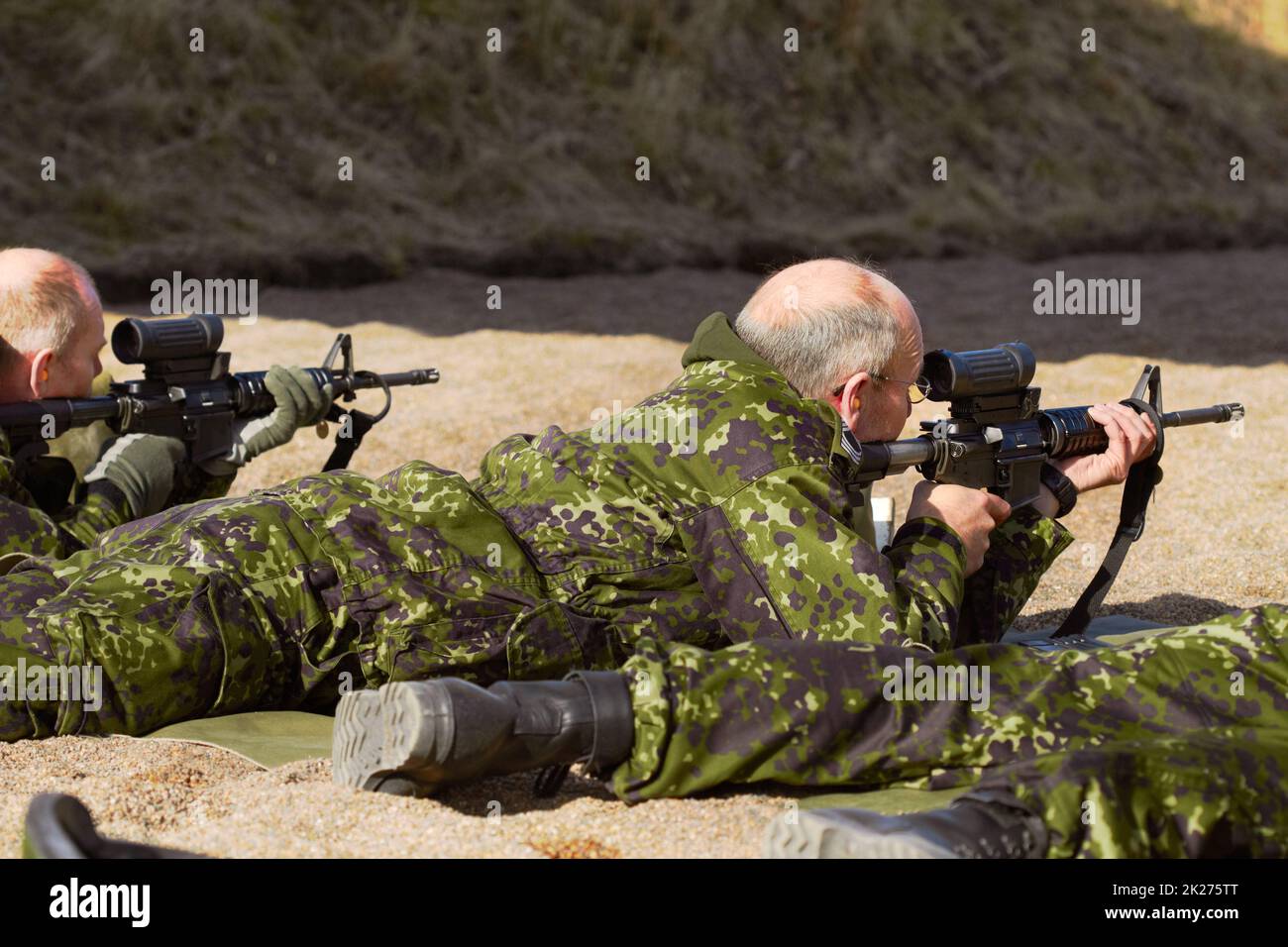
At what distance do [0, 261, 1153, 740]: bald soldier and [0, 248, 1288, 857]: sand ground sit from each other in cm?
24

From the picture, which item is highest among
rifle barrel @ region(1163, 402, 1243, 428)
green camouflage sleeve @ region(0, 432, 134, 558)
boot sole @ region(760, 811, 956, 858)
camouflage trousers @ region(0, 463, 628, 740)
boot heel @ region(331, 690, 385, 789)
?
rifle barrel @ region(1163, 402, 1243, 428)

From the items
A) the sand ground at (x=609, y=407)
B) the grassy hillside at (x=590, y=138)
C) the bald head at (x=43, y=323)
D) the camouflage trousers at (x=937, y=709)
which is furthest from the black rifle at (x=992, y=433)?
the grassy hillside at (x=590, y=138)

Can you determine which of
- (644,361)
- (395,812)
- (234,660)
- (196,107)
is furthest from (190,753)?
(196,107)

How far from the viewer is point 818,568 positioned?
9.41 feet

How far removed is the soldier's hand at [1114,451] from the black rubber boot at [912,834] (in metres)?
1.51

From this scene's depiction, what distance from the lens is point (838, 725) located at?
102 inches

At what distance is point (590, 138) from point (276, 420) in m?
7.72

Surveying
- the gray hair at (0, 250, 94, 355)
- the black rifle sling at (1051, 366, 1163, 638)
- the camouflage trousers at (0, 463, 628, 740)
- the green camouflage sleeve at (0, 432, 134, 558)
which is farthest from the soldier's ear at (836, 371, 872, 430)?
the gray hair at (0, 250, 94, 355)

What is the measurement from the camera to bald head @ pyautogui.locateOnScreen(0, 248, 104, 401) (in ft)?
13.2

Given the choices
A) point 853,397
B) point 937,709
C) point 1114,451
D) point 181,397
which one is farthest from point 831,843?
point 181,397

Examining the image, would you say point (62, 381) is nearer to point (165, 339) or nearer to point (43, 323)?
point (43, 323)

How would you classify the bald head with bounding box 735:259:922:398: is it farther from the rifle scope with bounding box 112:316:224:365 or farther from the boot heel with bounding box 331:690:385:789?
the rifle scope with bounding box 112:316:224:365

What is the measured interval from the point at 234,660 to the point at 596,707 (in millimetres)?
916
